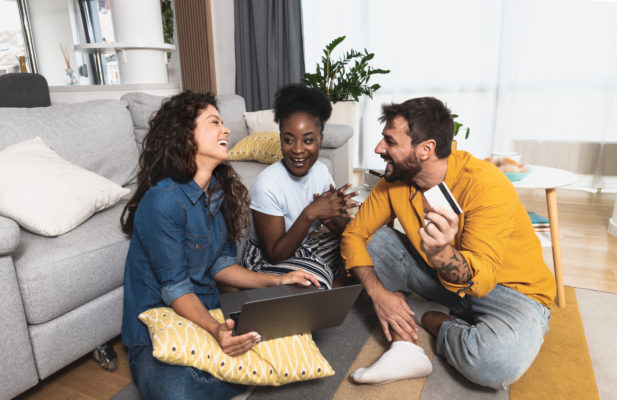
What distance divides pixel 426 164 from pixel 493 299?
45cm

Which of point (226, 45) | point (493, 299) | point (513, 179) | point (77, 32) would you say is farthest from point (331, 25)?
point (77, 32)

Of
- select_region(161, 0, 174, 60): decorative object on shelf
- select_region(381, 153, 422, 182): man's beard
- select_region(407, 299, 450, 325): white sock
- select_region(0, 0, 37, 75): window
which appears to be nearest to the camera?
select_region(381, 153, 422, 182): man's beard

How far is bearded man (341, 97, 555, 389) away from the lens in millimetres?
1084

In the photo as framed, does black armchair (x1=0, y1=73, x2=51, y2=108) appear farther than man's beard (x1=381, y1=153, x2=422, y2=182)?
Yes

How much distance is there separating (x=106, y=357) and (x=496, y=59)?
11.3 feet

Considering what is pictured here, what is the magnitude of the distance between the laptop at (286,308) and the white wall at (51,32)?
5.78m

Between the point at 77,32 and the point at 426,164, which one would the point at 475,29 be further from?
the point at 77,32

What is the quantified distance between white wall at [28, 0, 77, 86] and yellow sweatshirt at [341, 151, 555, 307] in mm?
5679

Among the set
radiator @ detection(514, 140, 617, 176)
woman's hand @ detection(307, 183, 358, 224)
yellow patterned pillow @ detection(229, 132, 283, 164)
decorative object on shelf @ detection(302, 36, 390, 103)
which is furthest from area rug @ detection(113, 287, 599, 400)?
decorative object on shelf @ detection(302, 36, 390, 103)

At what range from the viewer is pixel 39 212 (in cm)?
124

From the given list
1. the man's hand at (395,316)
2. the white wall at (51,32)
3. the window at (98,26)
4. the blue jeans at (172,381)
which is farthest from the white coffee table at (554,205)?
the white wall at (51,32)

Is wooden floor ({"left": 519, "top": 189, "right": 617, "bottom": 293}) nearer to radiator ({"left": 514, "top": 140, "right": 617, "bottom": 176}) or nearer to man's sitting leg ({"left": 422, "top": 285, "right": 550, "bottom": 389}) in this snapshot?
radiator ({"left": 514, "top": 140, "right": 617, "bottom": 176})

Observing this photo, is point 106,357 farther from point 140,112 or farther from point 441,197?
point 140,112

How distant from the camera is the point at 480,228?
109cm
